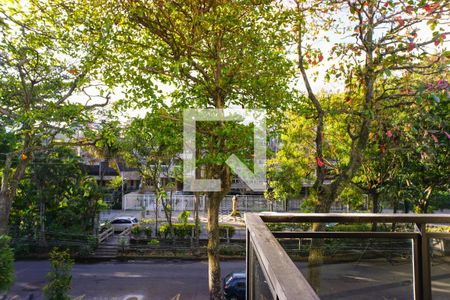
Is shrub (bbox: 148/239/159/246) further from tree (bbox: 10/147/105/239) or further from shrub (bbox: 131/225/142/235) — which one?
tree (bbox: 10/147/105/239)

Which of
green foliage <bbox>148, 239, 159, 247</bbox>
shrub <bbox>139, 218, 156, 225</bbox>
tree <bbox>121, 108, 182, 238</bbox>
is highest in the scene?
tree <bbox>121, 108, 182, 238</bbox>

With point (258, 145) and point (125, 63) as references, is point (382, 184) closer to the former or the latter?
point (258, 145)

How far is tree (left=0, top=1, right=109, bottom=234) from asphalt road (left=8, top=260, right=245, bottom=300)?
2229 mm

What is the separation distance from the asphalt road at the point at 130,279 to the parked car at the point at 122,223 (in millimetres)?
2089

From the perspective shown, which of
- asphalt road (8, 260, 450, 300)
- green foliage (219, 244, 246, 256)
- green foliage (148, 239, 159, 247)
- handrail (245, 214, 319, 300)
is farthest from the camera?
green foliage (148, 239, 159, 247)

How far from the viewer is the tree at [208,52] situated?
12.0ft

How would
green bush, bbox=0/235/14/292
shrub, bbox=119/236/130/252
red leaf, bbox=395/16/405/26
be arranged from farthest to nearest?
shrub, bbox=119/236/130/252 < green bush, bbox=0/235/14/292 < red leaf, bbox=395/16/405/26

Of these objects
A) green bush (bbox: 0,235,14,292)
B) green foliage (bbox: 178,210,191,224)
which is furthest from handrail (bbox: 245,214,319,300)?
green foliage (bbox: 178,210,191,224)

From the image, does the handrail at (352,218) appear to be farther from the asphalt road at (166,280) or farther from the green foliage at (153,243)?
the green foliage at (153,243)

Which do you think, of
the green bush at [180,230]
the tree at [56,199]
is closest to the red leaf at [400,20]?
the tree at [56,199]

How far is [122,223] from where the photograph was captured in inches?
412

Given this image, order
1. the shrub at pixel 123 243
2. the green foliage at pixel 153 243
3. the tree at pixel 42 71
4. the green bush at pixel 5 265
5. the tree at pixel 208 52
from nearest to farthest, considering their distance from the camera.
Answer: the green bush at pixel 5 265 < the tree at pixel 208 52 < the tree at pixel 42 71 < the shrub at pixel 123 243 < the green foliage at pixel 153 243

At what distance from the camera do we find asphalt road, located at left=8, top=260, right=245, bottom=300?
20.4ft

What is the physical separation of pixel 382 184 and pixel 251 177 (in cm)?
340
